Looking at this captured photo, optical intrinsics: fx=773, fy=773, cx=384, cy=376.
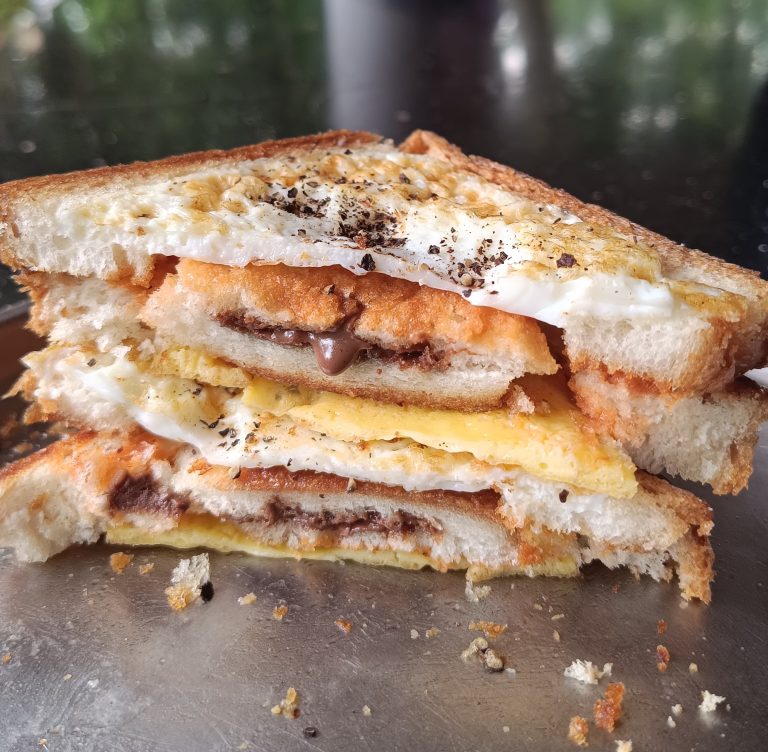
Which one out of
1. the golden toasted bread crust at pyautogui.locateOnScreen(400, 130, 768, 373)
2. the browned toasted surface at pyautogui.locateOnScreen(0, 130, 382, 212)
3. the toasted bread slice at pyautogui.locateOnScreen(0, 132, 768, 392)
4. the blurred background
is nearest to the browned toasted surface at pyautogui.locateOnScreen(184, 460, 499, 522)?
the toasted bread slice at pyautogui.locateOnScreen(0, 132, 768, 392)

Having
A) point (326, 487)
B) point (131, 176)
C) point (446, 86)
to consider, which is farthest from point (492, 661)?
point (446, 86)

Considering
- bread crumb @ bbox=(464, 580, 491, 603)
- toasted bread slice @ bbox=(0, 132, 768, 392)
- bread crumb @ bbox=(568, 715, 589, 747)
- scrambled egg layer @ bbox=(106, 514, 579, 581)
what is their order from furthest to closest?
scrambled egg layer @ bbox=(106, 514, 579, 581) < bread crumb @ bbox=(464, 580, 491, 603) < toasted bread slice @ bbox=(0, 132, 768, 392) < bread crumb @ bbox=(568, 715, 589, 747)

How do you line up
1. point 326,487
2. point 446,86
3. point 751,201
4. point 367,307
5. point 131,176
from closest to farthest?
point 367,307
point 326,487
point 131,176
point 751,201
point 446,86

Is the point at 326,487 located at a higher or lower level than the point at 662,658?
higher

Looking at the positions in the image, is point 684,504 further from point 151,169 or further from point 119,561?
point 151,169

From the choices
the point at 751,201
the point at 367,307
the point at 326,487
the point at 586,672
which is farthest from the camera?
the point at 751,201

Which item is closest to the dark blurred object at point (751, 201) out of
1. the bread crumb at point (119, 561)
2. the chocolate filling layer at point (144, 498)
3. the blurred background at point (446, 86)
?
the blurred background at point (446, 86)

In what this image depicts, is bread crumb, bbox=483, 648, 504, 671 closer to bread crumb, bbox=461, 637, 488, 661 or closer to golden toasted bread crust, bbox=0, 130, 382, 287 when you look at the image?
bread crumb, bbox=461, 637, 488, 661

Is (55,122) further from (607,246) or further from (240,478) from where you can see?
(607,246)
